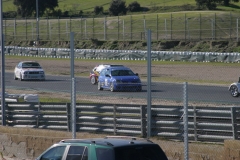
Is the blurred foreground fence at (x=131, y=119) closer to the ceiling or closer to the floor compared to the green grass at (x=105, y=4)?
closer to the floor

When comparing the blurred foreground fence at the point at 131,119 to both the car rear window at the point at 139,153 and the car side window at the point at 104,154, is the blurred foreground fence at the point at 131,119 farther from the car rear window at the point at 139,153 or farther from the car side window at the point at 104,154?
the car side window at the point at 104,154

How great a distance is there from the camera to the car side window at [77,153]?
946 cm

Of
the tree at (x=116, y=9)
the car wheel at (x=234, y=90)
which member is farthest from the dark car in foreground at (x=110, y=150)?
the tree at (x=116, y=9)

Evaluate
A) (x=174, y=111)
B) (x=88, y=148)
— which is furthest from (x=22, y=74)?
(x=88, y=148)

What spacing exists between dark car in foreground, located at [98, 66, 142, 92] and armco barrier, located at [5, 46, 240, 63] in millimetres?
6114

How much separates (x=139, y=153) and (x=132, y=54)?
34791 mm

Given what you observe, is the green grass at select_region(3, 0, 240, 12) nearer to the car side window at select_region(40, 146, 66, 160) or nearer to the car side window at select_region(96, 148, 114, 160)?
the car side window at select_region(40, 146, 66, 160)

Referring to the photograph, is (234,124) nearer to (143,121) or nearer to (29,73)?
(143,121)

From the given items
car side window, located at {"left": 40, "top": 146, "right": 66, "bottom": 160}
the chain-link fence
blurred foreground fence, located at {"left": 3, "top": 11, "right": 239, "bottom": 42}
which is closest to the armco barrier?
the chain-link fence

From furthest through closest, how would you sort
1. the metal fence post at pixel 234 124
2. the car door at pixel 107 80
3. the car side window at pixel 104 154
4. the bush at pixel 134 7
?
1. the bush at pixel 134 7
2. the car door at pixel 107 80
3. the metal fence post at pixel 234 124
4. the car side window at pixel 104 154

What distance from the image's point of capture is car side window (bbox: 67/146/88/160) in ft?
31.0

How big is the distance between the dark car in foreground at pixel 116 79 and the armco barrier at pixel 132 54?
611 centimetres

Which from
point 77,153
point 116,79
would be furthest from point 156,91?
point 77,153

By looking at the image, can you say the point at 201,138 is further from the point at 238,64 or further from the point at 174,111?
the point at 238,64
